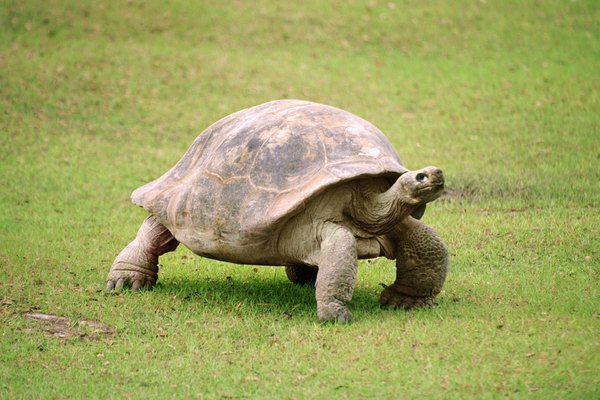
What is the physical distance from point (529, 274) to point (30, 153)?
7739 mm

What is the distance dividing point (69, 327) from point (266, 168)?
1.73m

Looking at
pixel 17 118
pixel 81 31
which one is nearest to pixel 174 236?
pixel 17 118

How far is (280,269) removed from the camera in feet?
28.0

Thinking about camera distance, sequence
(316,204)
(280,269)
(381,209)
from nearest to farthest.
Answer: (381,209) → (316,204) → (280,269)

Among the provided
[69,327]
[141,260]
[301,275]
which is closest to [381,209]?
[301,275]

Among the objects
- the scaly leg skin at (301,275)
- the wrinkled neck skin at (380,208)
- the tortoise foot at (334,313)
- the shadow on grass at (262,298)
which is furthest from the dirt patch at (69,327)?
the wrinkled neck skin at (380,208)

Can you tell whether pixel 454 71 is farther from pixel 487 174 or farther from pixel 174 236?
pixel 174 236

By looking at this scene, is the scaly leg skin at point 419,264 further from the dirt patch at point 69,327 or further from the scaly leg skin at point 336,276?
the dirt patch at point 69,327

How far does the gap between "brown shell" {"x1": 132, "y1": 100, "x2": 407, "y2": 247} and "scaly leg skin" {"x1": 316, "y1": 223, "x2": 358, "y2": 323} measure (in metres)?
0.36

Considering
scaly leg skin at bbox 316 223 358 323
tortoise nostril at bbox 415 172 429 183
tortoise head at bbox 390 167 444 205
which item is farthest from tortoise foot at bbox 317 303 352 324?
tortoise nostril at bbox 415 172 429 183

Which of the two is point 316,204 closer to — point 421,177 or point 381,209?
point 381,209

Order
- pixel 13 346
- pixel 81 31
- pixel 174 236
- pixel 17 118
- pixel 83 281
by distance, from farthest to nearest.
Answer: pixel 81 31
pixel 17 118
pixel 83 281
pixel 174 236
pixel 13 346

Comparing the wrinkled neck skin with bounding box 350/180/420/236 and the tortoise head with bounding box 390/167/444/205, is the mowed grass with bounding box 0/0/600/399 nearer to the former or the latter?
the wrinkled neck skin with bounding box 350/180/420/236

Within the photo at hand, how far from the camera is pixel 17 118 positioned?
551 inches
